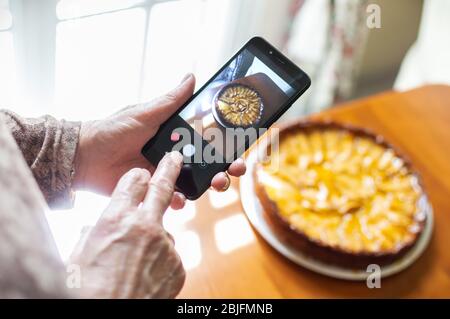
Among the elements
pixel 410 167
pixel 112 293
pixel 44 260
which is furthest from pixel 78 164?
pixel 410 167

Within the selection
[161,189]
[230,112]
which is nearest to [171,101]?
[230,112]

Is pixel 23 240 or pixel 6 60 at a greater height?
pixel 23 240

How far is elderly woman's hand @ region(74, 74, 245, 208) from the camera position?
0.68 metres

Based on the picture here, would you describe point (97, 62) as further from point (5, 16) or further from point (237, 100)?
point (237, 100)

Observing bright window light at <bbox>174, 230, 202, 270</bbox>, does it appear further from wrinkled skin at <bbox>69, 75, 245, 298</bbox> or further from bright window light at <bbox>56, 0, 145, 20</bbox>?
bright window light at <bbox>56, 0, 145, 20</bbox>

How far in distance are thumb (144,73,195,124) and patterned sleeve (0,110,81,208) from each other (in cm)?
12

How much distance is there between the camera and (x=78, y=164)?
0.70m

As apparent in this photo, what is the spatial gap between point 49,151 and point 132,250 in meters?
0.26

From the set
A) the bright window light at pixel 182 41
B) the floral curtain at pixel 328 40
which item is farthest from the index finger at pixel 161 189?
the floral curtain at pixel 328 40

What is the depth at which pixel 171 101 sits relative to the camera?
0.68 m

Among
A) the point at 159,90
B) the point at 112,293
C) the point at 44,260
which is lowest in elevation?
the point at 159,90

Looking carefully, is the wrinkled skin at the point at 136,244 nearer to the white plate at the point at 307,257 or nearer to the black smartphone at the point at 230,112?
the black smartphone at the point at 230,112
